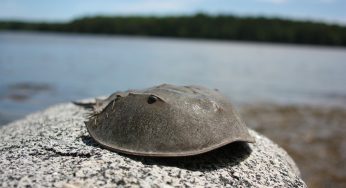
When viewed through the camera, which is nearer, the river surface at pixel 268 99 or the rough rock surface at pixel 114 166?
the rough rock surface at pixel 114 166

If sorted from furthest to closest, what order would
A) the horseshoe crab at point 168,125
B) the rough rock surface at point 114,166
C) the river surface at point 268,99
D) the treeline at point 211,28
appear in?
the treeline at point 211,28, the river surface at point 268,99, the horseshoe crab at point 168,125, the rough rock surface at point 114,166

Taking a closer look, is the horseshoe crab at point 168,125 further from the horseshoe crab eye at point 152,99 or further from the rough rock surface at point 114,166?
the rough rock surface at point 114,166

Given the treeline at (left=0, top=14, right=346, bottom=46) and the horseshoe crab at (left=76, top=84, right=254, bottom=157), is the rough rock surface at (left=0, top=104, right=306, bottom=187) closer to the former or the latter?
the horseshoe crab at (left=76, top=84, right=254, bottom=157)

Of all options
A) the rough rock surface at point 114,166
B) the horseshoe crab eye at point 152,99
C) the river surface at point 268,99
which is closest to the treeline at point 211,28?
the river surface at point 268,99

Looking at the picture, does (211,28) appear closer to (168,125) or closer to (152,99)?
(152,99)

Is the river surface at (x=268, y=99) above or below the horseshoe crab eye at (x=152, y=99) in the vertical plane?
below

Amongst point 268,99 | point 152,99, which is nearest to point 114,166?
point 152,99
